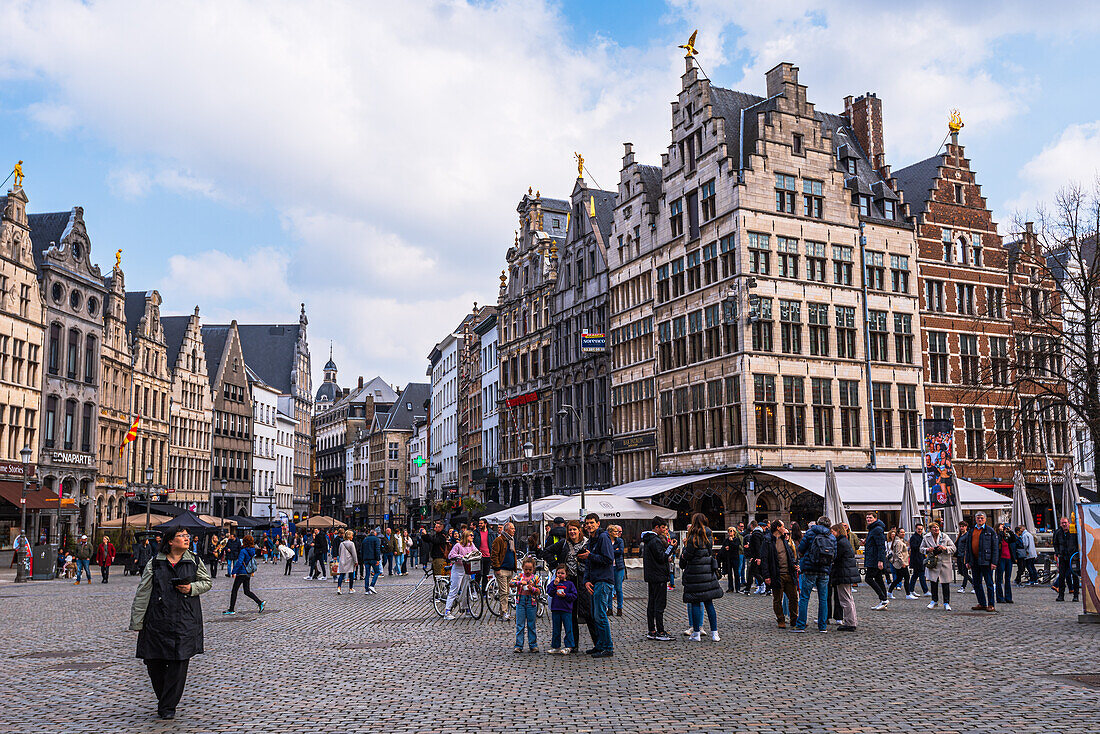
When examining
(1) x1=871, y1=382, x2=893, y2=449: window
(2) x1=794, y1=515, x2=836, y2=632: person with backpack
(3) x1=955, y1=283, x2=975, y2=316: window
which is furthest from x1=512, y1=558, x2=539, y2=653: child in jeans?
(3) x1=955, y1=283, x2=975, y2=316: window

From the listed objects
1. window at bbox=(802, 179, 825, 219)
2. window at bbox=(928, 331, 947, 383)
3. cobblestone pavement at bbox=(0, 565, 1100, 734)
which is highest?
window at bbox=(802, 179, 825, 219)

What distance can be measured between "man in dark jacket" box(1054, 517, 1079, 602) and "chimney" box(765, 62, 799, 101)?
26.3m

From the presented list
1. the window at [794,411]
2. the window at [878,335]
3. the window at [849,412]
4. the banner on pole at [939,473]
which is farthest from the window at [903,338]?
the banner on pole at [939,473]

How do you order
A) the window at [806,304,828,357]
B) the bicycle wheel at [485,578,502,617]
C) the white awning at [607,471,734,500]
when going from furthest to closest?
1. the window at [806,304,828,357]
2. the white awning at [607,471,734,500]
3. the bicycle wheel at [485,578,502,617]

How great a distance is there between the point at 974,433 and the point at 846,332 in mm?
8237

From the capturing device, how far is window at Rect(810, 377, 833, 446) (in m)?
41.4

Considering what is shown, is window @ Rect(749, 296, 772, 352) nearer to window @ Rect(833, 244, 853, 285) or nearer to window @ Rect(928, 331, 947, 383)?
window @ Rect(833, 244, 853, 285)

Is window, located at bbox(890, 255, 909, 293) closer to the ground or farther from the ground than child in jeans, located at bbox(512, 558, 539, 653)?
farther from the ground

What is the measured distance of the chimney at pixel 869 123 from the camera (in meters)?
48.4

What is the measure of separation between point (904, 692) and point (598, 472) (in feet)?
138

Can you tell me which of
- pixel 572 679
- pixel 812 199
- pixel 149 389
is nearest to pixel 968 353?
pixel 812 199

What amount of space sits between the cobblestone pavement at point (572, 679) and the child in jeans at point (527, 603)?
41cm

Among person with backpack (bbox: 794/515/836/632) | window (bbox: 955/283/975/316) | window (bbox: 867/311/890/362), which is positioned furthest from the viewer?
window (bbox: 955/283/975/316)

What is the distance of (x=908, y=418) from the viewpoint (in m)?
43.4
